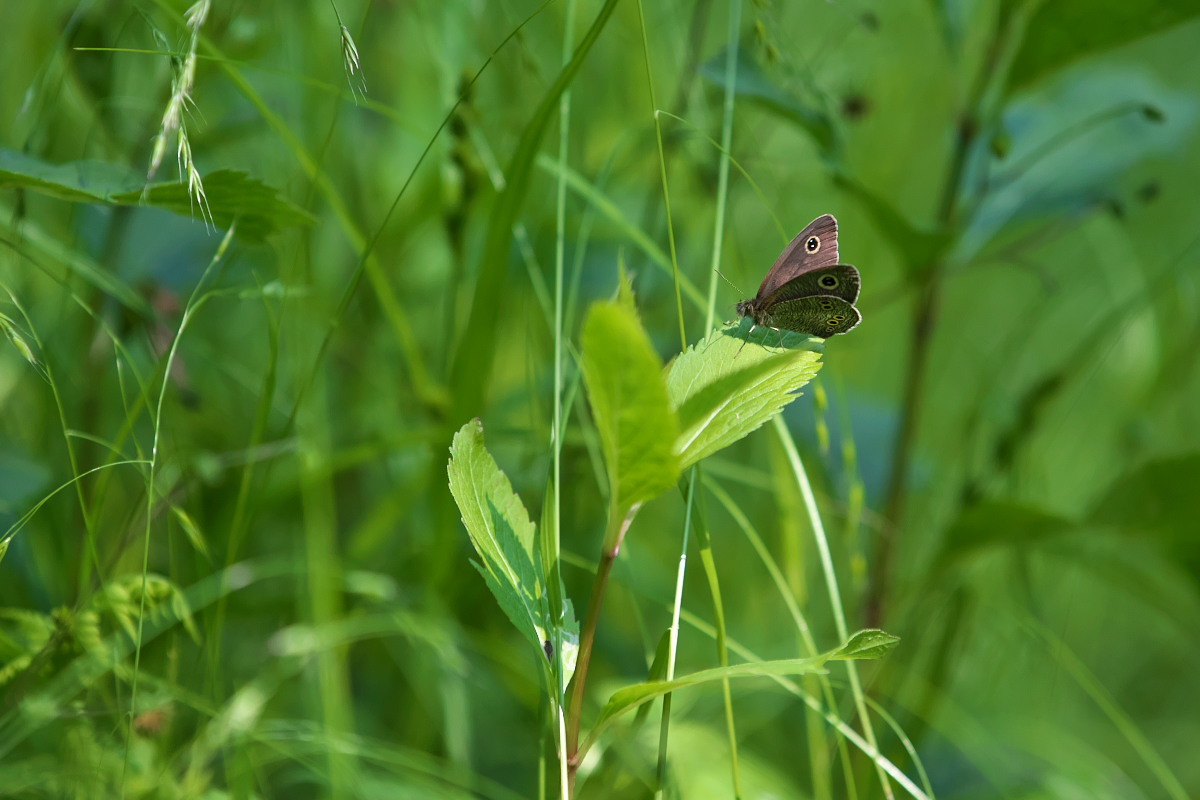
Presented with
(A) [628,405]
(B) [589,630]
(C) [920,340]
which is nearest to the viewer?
(A) [628,405]

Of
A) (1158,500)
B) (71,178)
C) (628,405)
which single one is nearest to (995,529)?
(1158,500)

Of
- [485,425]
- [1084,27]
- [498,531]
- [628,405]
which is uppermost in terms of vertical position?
[1084,27]

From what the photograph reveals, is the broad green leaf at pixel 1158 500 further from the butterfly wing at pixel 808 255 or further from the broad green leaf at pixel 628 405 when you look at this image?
the broad green leaf at pixel 628 405

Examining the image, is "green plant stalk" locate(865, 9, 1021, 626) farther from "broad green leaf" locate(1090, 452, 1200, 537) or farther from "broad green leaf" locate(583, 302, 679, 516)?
"broad green leaf" locate(583, 302, 679, 516)

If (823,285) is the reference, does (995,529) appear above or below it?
below

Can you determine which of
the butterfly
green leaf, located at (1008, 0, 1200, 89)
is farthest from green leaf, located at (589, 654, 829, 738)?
green leaf, located at (1008, 0, 1200, 89)

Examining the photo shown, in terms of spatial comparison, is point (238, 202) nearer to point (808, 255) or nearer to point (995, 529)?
point (808, 255)

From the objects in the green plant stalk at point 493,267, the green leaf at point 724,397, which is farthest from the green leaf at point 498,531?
the green plant stalk at point 493,267

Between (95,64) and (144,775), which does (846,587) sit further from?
(95,64)
